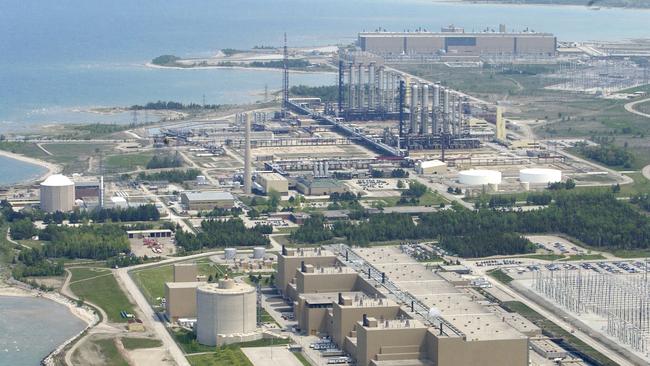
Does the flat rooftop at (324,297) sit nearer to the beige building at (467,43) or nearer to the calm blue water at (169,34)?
the calm blue water at (169,34)

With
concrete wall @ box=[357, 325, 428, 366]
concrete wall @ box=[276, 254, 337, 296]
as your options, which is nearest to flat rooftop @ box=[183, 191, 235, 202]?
concrete wall @ box=[276, 254, 337, 296]

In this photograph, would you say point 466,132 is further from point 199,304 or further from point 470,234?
point 199,304

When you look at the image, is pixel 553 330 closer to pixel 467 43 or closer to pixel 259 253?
pixel 259 253

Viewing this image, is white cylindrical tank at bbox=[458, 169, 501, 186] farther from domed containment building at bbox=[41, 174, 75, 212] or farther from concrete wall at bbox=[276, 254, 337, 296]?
concrete wall at bbox=[276, 254, 337, 296]

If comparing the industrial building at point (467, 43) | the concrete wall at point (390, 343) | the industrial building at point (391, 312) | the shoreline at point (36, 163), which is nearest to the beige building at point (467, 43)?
the industrial building at point (467, 43)

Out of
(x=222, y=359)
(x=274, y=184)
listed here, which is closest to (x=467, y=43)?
(x=274, y=184)
